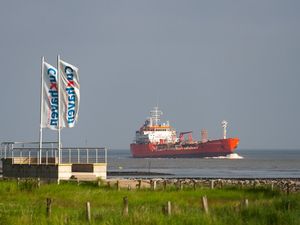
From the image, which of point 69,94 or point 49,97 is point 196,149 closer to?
point 49,97

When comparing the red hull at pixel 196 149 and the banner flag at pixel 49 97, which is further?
the red hull at pixel 196 149

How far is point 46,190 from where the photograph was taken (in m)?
39.2

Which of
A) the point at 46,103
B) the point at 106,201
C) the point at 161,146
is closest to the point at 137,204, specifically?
the point at 106,201

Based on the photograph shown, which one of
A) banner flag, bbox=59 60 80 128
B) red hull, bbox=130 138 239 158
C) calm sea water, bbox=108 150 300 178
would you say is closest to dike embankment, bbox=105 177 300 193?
banner flag, bbox=59 60 80 128

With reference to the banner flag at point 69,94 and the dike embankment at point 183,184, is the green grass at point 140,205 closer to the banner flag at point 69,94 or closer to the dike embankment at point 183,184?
the dike embankment at point 183,184

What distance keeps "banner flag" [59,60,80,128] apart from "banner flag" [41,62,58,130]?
1.39 ft

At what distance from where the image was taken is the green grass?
83.8ft

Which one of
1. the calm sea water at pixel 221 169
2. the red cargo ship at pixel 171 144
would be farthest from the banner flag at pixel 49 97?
the red cargo ship at pixel 171 144

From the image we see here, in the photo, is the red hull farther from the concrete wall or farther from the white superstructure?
the concrete wall

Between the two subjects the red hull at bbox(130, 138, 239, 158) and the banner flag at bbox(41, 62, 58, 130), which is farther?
the red hull at bbox(130, 138, 239, 158)

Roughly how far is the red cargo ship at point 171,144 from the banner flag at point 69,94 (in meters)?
119

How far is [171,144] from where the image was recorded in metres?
172

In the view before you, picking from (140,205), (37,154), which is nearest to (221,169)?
(37,154)

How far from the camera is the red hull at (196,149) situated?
6580 inches
